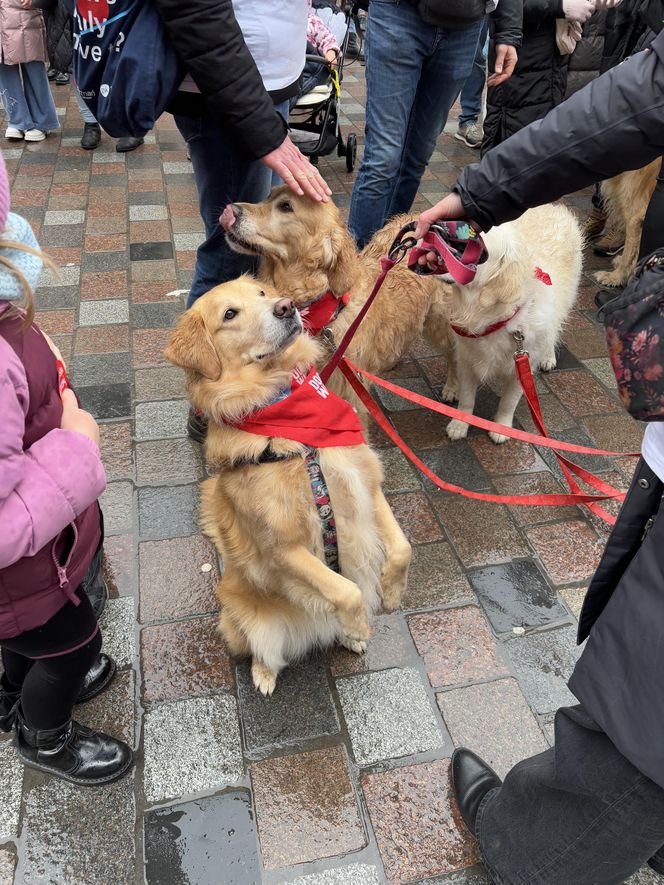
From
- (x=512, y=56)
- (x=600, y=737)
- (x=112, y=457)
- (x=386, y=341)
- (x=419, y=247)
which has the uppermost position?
(x=512, y=56)

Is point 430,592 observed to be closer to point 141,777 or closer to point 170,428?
point 141,777

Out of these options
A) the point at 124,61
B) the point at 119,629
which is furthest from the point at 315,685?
the point at 124,61

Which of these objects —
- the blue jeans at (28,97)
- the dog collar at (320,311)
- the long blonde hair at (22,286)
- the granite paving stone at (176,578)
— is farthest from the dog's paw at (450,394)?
the blue jeans at (28,97)

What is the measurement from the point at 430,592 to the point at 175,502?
1.35 meters

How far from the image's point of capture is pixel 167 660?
8.11 ft

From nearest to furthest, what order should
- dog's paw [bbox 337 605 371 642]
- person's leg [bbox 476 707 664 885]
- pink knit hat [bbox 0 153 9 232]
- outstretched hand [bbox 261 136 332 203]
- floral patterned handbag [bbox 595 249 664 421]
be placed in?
floral patterned handbag [bbox 595 249 664 421]
pink knit hat [bbox 0 153 9 232]
person's leg [bbox 476 707 664 885]
dog's paw [bbox 337 605 371 642]
outstretched hand [bbox 261 136 332 203]

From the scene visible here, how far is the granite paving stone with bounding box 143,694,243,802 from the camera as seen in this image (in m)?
2.10

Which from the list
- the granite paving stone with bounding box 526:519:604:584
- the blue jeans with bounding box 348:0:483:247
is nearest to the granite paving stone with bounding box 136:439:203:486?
the granite paving stone with bounding box 526:519:604:584

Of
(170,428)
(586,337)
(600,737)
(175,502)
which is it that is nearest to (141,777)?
(175,502)

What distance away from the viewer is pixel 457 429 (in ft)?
11.9

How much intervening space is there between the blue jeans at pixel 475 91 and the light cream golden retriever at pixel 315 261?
5.40 m

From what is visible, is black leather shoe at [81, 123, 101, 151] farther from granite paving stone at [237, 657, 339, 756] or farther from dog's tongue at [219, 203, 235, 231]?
granite paving stone at [237, 657, 339, 756]

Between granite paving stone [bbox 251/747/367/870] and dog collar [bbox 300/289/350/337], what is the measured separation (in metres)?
1.94

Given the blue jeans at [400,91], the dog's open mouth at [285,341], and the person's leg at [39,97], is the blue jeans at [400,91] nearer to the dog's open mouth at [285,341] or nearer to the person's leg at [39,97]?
the dog's open mouth at [285,341]
